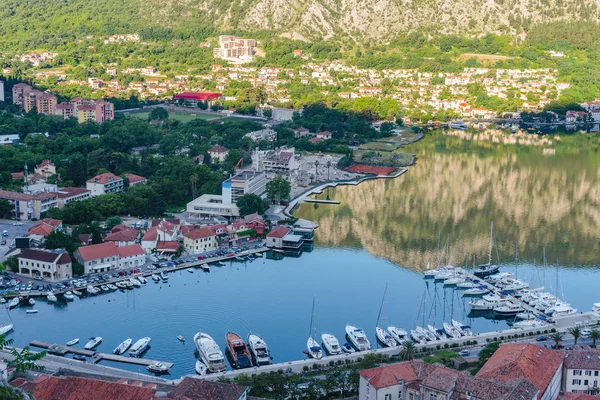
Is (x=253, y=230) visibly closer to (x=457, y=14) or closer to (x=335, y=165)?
(x=335, y=165)

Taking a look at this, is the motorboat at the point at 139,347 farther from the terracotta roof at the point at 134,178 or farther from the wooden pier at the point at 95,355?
the terracotta roof at the point at 134,178

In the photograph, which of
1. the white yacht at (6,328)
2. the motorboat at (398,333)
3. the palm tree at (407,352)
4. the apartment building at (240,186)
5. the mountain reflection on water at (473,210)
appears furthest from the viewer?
the apartment building at (240,186)

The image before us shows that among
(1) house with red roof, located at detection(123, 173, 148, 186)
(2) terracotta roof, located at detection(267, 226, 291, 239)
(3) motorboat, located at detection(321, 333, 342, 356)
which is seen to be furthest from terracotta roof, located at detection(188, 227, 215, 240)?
(3) motorboat, located at detection(321, 333, 342, 356)

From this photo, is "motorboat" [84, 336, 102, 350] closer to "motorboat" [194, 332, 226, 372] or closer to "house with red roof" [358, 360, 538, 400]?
"motorboat" [194, 332, 226, 372]

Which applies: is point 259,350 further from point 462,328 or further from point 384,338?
point 462,328

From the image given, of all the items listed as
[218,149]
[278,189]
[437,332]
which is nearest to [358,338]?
[437,332]

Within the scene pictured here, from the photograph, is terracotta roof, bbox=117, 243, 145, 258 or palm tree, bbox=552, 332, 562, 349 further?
terracotta roof, bbox=117, 243, 145, 258

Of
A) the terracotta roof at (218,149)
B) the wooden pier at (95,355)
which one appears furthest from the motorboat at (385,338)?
the terracotta roof at (218,149)
